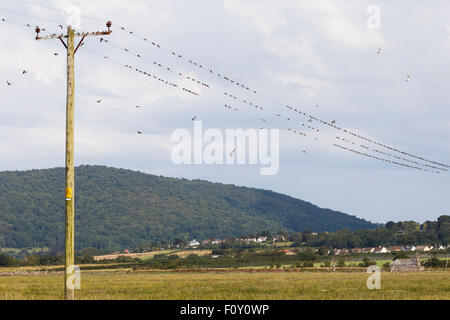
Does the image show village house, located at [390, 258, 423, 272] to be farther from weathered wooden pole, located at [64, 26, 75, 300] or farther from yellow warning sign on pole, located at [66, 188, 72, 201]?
yellow warning sign on pole, located at [66, 188, 72, 201]

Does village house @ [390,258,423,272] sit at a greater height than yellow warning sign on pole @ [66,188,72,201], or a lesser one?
lesser

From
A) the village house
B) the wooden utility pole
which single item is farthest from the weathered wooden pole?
the village house

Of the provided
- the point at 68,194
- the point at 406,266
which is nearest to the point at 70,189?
the point at 68,194

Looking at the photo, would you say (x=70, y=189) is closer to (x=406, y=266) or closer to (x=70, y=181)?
(x=70, y=181)

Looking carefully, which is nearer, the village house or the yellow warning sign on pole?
the yellow warning sign on pole

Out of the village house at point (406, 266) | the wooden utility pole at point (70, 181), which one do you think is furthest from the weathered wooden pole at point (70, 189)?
the village house at point (406, 266)

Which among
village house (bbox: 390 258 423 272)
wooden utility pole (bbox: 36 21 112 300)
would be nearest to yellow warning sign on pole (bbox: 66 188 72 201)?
wooden utility pole (bbox: 36 21 112 300)

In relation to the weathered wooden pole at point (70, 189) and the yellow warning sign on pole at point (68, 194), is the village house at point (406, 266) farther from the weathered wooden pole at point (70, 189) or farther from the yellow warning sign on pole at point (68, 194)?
the yellow warning sign on pole at point (68, 194)

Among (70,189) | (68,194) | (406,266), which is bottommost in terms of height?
(406,266)

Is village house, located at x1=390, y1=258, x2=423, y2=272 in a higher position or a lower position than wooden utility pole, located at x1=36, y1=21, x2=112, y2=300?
lower
